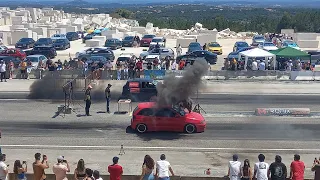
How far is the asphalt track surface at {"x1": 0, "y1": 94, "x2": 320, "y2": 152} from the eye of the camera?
1966cm

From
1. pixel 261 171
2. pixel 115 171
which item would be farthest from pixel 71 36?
pixel 261 171

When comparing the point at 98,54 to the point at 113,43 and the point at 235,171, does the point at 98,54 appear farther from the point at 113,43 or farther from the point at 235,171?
the point at 235,171

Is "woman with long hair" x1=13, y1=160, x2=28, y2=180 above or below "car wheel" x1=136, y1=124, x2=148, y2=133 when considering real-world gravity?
above

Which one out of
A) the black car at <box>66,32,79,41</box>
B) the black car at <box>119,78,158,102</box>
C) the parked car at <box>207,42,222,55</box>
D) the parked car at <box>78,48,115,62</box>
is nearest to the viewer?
the black car at <box>119,78,158,102</box>

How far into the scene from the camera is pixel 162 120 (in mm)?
20844

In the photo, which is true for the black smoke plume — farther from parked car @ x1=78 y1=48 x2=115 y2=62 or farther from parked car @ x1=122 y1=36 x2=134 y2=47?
parked car @ x1=122 y1=36 x2=134 y2=47

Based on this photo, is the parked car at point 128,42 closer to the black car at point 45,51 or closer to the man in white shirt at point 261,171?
the black car at point 45,51

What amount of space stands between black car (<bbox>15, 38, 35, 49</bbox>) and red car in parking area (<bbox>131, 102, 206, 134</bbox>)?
3113 cm

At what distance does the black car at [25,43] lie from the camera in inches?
1939

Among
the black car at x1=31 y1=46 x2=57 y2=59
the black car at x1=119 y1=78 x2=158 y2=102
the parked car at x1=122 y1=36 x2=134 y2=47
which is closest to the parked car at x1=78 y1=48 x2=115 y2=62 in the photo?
the black car at x1=31 y1=46 x2=57 y2=59

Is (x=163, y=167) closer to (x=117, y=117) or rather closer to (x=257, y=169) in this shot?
(x=257, y=169)

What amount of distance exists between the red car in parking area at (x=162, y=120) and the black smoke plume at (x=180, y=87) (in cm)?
41

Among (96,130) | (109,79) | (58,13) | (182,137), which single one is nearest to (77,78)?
(109,79)

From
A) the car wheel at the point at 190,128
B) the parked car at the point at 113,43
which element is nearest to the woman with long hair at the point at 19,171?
the car wheel at the point at 190,128
